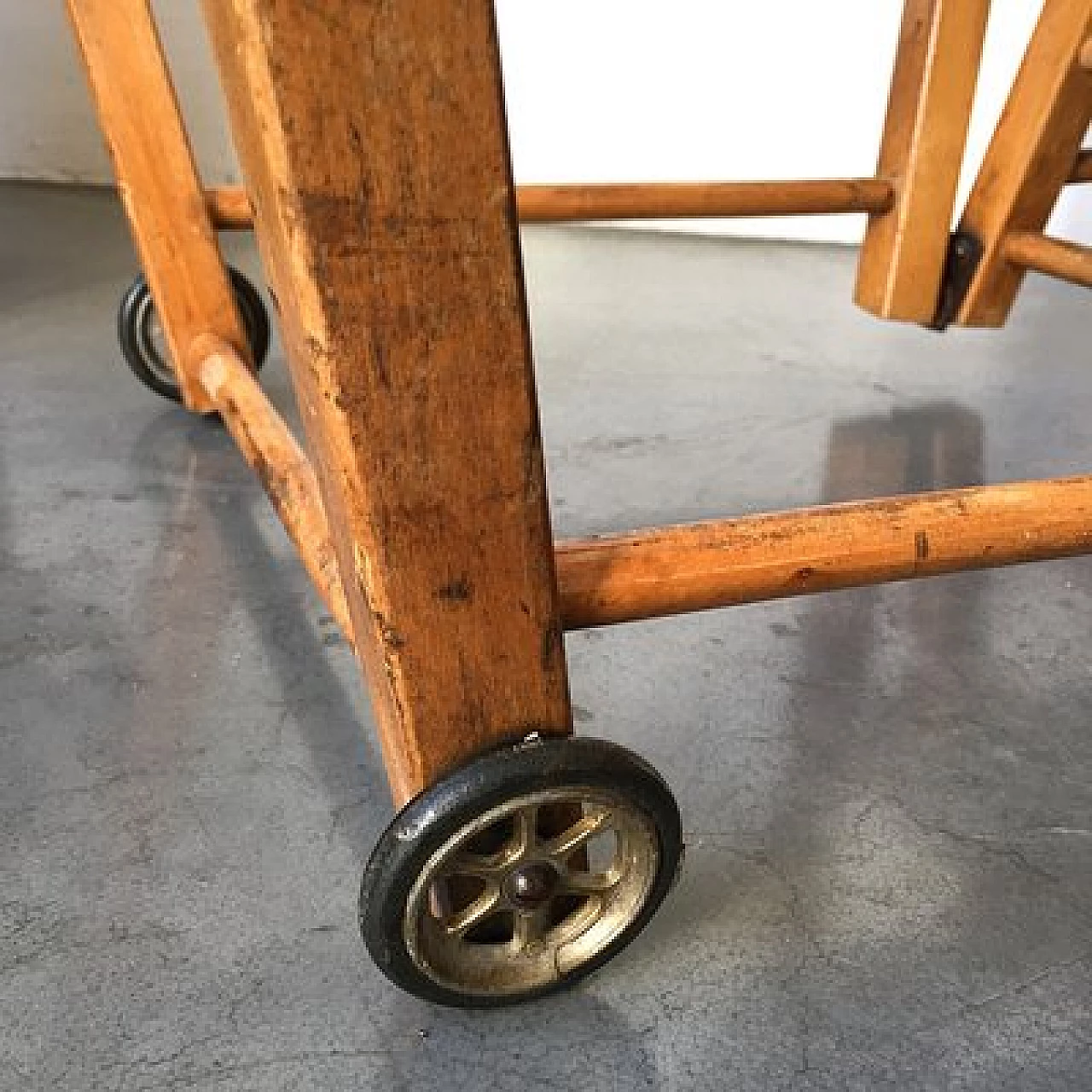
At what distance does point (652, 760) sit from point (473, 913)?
0.32 meters

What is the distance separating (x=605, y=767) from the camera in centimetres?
64

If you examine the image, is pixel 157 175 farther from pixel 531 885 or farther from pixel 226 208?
pixel 531 885

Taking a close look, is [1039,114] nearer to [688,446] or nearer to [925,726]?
[688,446]

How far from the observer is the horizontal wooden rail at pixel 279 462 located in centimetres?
84

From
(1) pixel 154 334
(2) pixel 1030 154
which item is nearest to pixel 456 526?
(2) pixel 1030 154

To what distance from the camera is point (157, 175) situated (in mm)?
1408

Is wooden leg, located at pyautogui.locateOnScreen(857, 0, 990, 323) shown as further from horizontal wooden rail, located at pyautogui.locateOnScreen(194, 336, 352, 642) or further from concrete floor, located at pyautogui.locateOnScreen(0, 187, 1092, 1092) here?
horizontal wooden rail, located at pyautogui.locateOnScreen(194, 336, 352, 642)

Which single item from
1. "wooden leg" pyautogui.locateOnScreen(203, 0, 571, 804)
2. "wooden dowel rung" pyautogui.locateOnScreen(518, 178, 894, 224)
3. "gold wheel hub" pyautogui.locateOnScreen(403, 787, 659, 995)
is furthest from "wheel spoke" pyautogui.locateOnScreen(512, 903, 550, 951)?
"wooden dowel rung" pyautogui.locateOnScreen(518, 178, 894, 224)

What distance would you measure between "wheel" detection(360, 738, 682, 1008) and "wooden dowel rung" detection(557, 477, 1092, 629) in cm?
11

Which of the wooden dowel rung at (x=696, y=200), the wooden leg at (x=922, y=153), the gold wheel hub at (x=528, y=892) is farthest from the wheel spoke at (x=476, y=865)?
the wooden leg at (x=922, y=153)

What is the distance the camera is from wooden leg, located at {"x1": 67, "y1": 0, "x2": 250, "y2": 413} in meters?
1.33

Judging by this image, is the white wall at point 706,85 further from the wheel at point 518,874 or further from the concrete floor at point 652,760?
the wheel at point 518,874

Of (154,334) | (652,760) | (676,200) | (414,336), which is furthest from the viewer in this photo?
(154,334)

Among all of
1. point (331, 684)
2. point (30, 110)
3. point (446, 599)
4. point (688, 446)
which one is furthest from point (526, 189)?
point (30, 110)
